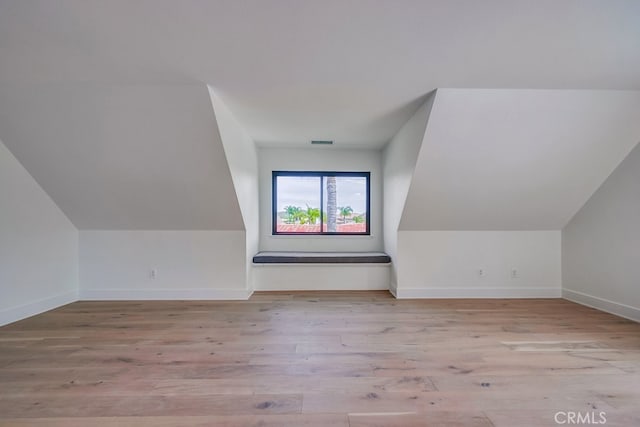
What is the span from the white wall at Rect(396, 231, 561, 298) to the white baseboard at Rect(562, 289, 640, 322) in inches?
6.9

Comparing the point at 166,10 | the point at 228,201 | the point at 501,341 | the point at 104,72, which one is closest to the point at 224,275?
the point at 228,201

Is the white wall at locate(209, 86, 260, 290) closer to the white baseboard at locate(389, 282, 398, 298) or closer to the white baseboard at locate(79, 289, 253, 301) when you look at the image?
the white baseboard at locate(79, 289, 253, 301)

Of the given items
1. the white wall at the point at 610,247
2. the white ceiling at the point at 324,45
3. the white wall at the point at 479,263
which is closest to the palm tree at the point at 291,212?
the white wall at the point at 479,263

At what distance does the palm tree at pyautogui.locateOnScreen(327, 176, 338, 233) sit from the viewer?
15.2 feet

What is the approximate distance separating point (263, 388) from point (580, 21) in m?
2.93

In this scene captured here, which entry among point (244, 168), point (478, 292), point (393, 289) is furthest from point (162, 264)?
point (478, 292)

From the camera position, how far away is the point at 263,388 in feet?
5.64

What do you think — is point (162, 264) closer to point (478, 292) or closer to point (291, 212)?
point (291, 212)

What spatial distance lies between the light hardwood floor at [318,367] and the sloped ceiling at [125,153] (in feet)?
3.82

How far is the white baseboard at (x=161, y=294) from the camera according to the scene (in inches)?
142

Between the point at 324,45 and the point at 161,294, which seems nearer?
the point at 324,45

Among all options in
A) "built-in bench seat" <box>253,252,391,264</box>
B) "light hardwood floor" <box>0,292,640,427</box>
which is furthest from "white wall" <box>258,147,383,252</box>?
"light hardwood floor" <box>0,292,640,427</box>

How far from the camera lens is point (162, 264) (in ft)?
11.9

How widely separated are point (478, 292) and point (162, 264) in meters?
4.16
